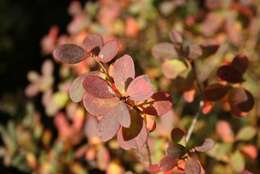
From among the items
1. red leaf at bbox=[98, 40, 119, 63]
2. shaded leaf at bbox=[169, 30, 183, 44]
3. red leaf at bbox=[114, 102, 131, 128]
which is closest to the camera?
red leaf at bbox=[114, 102, 131, 128]

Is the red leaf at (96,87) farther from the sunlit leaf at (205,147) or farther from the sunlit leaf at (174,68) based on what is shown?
the sunlit leaf at (174,68)

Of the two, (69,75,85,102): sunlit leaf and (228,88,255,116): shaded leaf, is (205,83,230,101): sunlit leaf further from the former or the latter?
(69,75,85,102): sunlit leaf

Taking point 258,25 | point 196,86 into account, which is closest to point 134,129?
point 196,86

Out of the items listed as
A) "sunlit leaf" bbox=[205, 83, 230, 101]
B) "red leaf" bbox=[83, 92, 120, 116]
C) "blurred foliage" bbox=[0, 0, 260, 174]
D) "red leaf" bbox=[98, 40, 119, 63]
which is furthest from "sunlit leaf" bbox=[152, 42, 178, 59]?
"red leaf" bbox=[83, 92, 120, 116]

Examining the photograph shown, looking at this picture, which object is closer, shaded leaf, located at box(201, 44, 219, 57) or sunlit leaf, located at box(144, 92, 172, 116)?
sunlit leaf, located at box(144, 92, 172, 116)

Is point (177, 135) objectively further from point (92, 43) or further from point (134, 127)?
point (92, 43)

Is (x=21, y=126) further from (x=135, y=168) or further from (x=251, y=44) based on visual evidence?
(x=251, y=44)

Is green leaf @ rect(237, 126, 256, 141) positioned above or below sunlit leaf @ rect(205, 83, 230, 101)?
below
